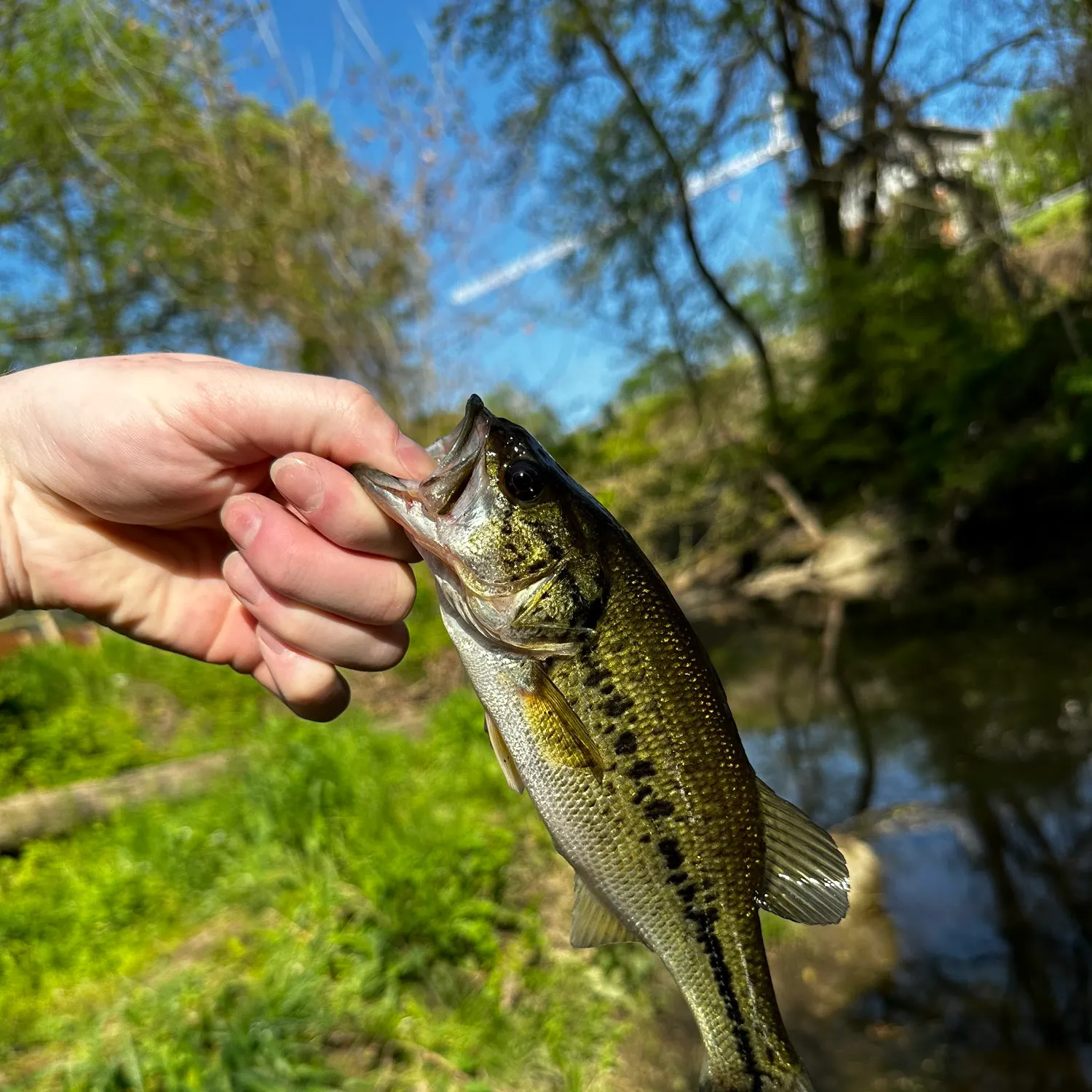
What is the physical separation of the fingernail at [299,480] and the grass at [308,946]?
2.35 metres

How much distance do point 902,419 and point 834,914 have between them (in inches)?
650

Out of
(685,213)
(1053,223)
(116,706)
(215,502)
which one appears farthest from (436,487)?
(1053,223)

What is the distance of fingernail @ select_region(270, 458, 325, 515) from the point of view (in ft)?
6.23

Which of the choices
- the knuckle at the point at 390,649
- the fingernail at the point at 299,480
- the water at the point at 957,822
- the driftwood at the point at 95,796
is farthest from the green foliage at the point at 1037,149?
the driftwood at the point at 95,796

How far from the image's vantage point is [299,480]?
1.90 m

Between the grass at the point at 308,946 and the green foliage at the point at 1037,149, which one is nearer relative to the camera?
the grass at the point at 308,946

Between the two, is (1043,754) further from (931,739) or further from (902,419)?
(902,419)

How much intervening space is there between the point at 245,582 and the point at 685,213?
1670 cm

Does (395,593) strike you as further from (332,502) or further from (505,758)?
(505,758)

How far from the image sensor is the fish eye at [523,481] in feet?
6.01

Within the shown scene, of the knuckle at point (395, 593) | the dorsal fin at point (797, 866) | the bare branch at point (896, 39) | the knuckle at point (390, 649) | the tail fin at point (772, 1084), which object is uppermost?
the bare branch at point (896, 39)

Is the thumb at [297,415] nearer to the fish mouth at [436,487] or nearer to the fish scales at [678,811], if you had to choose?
the fish mouth at [436,487]

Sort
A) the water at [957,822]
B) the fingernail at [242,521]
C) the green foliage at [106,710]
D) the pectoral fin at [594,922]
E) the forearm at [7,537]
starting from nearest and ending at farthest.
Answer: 1. the pectoral fin at [594,922]
2. the fingernail at [242,521]
3. the forearm at [7,537]
4. the water at [957,822]
5. the green foliage at [106,710]

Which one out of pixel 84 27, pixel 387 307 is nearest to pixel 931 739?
pixel 387 307
